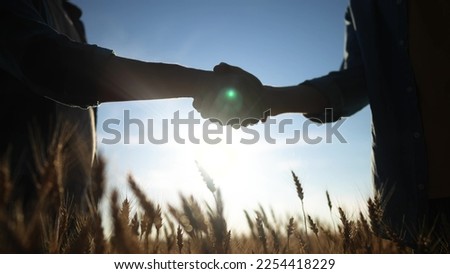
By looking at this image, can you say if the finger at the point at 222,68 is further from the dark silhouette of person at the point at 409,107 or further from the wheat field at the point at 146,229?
the wheat field at the point at 146,229

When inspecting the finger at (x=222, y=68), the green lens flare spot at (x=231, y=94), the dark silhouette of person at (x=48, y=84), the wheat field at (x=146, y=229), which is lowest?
the wheat field at (x=146, y=229)

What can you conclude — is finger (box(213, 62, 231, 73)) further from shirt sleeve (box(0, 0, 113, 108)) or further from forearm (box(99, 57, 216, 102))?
shirt sleeve (box(0, 0, 113, 108))

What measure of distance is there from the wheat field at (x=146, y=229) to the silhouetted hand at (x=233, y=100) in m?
0.39

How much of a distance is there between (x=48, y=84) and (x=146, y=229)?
0.48m

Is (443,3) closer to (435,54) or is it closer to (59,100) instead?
(435,54)

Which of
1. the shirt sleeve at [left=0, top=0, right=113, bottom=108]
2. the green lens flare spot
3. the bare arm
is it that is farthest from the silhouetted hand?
the shirt sleeve at [left=0, top=0, right=113, bottom=108]

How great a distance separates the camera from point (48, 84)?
1035 mm

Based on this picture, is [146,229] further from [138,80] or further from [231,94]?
[231,94]

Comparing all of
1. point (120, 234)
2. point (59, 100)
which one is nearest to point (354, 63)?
point (59, 100)

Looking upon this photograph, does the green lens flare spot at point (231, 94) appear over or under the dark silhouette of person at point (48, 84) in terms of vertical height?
over

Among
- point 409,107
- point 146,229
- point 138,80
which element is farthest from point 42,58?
point 409,107

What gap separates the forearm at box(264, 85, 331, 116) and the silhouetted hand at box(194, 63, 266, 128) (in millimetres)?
43

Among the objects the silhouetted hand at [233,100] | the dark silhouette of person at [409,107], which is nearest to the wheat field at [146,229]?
the dark silhouette of person at [409,107]

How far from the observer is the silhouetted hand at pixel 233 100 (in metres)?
1.46
